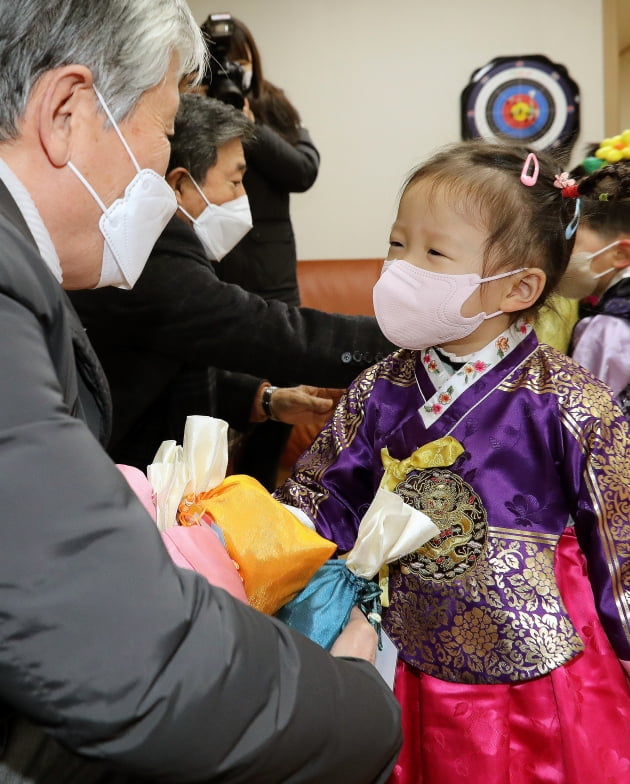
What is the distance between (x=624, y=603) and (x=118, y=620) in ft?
2.60

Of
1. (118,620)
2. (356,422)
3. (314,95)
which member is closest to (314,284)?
(314,95)

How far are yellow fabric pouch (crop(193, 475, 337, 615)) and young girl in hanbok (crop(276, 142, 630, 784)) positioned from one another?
26 cm

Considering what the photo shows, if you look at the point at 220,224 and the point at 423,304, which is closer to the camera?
the point at 423,304

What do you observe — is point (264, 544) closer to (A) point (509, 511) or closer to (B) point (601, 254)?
(A) point (509, 511)

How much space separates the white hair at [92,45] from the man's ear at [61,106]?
0.04ft

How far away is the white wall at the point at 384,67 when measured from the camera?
3.92 metres

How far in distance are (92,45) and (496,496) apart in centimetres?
80

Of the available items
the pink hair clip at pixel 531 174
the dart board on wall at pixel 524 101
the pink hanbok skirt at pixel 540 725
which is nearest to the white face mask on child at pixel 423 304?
the pink hair clip at pixel 531 174

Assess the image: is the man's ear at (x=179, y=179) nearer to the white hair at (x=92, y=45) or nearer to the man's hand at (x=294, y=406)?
the man's hand at (x=294, y=406)

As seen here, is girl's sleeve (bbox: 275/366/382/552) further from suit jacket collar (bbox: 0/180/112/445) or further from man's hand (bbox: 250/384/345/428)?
man's hand (bbox: 250/384/345/428)

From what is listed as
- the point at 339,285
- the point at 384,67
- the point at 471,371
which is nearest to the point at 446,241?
the point at 471,371

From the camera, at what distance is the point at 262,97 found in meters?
2.58

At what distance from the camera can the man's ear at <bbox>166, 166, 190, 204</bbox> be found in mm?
1766

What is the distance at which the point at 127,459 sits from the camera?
1.66 metres
